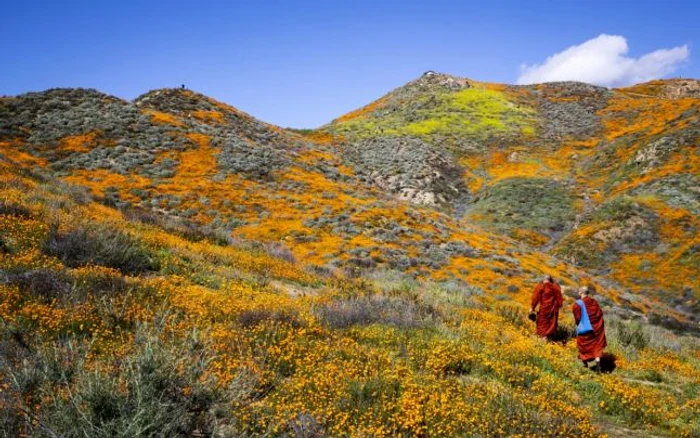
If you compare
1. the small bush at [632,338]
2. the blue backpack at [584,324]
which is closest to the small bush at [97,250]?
the blue backpack at [584,324]

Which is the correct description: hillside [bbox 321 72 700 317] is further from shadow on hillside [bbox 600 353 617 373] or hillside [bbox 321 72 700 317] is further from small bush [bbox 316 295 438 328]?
small bush [bbox 316 295 438 328]

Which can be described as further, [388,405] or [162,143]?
[162,143]

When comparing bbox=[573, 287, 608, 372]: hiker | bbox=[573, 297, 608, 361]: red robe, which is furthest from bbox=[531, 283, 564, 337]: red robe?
bbox=[573, 297, 608, 361]: red robe

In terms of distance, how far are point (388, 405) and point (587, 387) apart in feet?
14.4

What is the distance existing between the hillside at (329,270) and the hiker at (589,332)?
478mm

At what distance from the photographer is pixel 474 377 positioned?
6.77 meters

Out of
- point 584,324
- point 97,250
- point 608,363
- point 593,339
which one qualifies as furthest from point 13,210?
point 608,363

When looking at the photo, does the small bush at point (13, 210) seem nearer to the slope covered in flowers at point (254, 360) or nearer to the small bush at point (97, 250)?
the slope covered in flowers at point (254, 360)

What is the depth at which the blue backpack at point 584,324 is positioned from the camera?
9.22 metres

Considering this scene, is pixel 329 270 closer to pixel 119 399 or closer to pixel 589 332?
pixel 589 332

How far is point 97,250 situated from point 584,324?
10.5 meters

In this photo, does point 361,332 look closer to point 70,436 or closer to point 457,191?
point 70,436

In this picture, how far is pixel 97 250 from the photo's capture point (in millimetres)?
8758

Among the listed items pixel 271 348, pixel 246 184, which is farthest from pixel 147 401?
pixel 246 184
